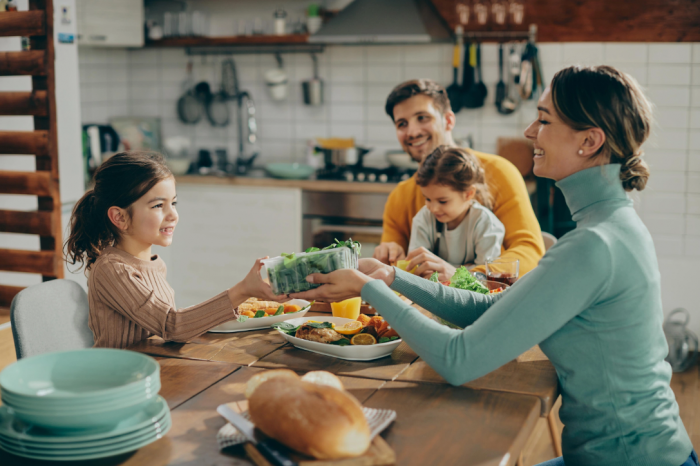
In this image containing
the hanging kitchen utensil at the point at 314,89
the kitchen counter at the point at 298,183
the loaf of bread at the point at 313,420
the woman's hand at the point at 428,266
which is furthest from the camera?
the hanging kitchen utensil at the point at 314,89

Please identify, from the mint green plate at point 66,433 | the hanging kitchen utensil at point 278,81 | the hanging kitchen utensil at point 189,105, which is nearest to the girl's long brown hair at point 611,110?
the mint green plate at point 66,433

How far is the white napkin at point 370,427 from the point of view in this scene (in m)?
0.96

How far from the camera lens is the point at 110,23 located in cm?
419

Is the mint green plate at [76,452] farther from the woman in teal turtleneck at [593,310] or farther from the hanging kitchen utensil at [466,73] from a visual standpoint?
the hanging kitchen utensil at [466,73]

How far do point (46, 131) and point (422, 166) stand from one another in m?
1.44

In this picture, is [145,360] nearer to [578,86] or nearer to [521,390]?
[521,390]

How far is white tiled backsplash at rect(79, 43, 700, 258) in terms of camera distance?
376cm

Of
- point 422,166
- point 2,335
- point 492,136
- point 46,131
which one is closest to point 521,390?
point 422,166

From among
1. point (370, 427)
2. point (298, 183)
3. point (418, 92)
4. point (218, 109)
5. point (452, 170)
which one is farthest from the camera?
point (218, 109)

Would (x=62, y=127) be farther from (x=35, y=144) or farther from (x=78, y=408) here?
(x=78, y=408)

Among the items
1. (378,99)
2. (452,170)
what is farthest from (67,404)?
(378,99)

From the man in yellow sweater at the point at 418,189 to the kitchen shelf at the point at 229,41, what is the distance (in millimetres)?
1786

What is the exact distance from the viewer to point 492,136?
4082 mm

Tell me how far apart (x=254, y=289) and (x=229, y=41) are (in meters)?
3.27
